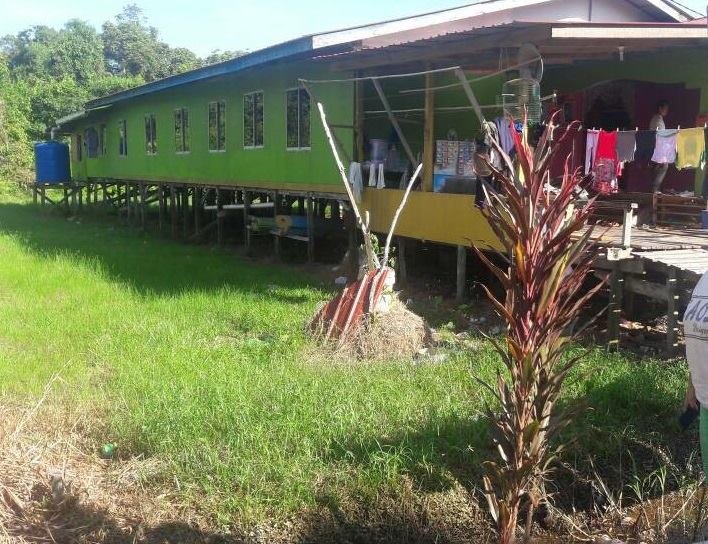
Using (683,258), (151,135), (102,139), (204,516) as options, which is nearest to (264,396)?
(204,516)

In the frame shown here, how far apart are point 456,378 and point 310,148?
25.0ft

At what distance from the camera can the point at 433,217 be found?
10312 mm

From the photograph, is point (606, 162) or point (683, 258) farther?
point (606, 162)

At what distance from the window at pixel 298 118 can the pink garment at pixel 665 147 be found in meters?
6.13

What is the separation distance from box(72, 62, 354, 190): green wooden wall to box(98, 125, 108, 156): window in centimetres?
123

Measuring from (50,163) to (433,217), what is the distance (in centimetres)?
2132

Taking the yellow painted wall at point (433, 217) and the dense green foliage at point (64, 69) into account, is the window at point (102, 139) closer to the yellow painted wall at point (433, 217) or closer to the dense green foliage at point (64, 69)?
the dense green foliage at point (64, 69)

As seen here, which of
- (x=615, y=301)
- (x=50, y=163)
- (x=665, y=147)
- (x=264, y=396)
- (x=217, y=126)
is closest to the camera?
(x=264, y=396)

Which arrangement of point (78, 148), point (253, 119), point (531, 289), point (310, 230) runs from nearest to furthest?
point (531, 289) < point (310, 230) < point (253, 119) < point (78, 148)

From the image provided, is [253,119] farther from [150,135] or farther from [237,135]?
[150,135]

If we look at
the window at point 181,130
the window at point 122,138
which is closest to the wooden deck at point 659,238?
the window at point 181,130

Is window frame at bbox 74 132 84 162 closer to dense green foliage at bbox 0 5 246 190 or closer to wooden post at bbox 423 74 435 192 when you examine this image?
dense green foliage at bbox 0 5 246 190

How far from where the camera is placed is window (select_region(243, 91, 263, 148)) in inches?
588

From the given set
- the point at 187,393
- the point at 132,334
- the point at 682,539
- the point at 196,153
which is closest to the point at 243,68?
the point at 196,153
